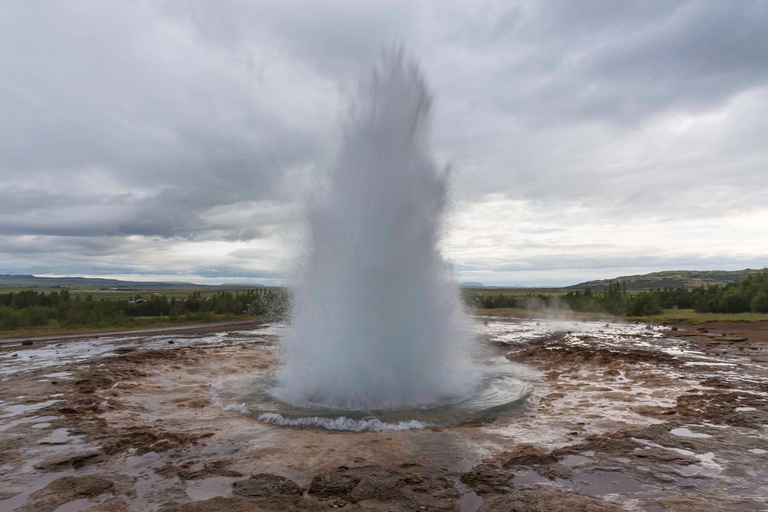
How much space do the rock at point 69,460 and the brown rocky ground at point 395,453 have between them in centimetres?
3

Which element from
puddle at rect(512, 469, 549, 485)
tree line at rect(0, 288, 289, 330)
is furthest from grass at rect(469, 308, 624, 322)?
puddle at rect(512, 469, 549, 485)

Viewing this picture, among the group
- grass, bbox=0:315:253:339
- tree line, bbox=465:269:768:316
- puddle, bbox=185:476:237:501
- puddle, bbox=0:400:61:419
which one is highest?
tree line, bbox=465:269:768:316

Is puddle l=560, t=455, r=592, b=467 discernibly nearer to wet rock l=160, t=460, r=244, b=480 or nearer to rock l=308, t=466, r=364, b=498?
rock l=308, t=466, r=364, b=498

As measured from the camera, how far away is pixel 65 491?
5.29 meters

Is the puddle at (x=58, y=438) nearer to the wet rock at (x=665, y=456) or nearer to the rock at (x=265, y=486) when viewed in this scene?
the rock at (x=265, y=486)

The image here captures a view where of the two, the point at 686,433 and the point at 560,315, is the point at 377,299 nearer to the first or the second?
the point at 686,433

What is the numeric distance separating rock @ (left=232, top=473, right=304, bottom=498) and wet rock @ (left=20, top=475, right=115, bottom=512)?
1.70 metres

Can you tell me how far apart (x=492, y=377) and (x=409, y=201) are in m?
6.63

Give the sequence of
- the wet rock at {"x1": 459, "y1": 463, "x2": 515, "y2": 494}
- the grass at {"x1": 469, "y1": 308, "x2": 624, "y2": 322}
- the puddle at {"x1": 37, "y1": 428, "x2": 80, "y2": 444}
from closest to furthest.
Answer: the wet rock at {"x1": 459, "y1": 463, "x2": 515, "y2": 494} < the puddle at {"x1": 37, "y1": 428, "x2": 80, "y2": 444} < the grass at {"x1": 469, "y1": 308, "x2": 624, "y2": 322}

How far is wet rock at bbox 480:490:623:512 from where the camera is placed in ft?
15.6

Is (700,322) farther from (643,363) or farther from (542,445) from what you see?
(542,445)

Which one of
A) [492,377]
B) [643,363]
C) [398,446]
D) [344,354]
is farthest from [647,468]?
[643,363]

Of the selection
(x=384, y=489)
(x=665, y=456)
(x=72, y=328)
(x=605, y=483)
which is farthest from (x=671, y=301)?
(x=72, y=328)

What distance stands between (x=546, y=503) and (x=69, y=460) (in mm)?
6970
